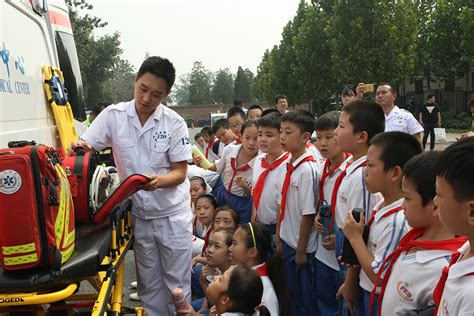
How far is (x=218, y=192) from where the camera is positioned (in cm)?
480

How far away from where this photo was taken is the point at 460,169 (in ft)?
4.60

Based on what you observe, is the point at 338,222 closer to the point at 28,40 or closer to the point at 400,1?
the point at 28,40

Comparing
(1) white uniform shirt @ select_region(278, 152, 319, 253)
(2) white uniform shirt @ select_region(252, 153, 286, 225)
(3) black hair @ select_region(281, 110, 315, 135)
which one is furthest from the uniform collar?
(2) white uniform shirt @ select_region(252, 153, 286, 225)

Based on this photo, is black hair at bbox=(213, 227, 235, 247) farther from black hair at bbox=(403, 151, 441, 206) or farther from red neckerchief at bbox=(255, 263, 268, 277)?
black hair at bbox=(403, 151, 441, 206)

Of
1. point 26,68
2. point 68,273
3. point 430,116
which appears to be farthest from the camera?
point 430,116

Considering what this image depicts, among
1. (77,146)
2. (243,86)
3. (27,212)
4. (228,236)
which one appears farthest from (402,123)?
(243,86)

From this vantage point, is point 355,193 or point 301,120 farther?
point 301,120

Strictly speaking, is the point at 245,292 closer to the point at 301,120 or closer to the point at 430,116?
the point at 301,120

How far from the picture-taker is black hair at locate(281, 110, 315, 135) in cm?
341

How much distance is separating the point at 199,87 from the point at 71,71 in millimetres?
86183

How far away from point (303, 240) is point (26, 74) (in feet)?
7.16

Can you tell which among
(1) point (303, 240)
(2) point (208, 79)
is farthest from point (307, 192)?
(2) point (208, 79)

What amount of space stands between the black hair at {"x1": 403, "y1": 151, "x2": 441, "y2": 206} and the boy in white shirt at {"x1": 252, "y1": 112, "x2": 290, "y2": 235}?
1.78m

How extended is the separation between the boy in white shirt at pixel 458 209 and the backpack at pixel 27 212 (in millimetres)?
1413
